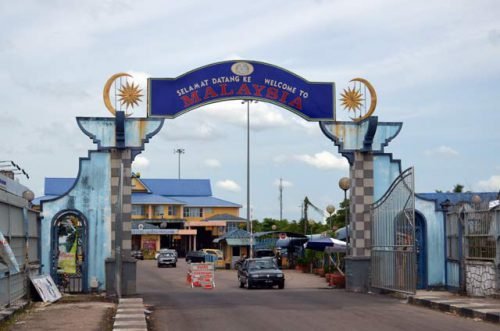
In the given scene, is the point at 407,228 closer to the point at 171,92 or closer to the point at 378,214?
the point at 378,214

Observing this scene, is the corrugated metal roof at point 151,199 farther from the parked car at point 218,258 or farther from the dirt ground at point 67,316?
the dirt ground at point 67,316

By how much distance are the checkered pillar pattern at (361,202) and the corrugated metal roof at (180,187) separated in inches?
3129

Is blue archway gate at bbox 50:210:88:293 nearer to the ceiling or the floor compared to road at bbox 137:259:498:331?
nearer to the ceiling

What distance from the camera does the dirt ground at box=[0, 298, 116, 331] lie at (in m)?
15.9

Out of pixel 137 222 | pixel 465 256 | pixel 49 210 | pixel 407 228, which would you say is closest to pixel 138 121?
pixel 49 210

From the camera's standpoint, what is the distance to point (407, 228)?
76.5 feet

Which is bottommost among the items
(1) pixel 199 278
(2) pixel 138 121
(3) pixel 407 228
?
(1) pixel 199 278

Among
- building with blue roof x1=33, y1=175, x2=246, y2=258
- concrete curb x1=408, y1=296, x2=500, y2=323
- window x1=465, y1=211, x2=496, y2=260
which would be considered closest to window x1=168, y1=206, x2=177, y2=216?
building with blue roof x1=33, y1=175, x2=246, y2=258

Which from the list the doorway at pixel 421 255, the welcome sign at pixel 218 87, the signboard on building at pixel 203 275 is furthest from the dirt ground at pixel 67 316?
the signboard on building at pixel 203 275

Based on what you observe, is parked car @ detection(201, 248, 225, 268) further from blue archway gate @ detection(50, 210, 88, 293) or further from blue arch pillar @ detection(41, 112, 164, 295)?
blue arch pillar @ detection(41, 112, 164, 295)

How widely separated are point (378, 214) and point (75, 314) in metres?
11.6

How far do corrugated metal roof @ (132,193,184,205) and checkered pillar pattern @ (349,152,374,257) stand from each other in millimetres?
68292

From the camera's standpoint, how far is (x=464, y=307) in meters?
18.2

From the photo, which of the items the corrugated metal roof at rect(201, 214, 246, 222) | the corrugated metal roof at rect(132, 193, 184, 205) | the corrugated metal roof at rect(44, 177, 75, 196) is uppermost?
the corrugated metal roof at rect(44, 177, 75, 196)
